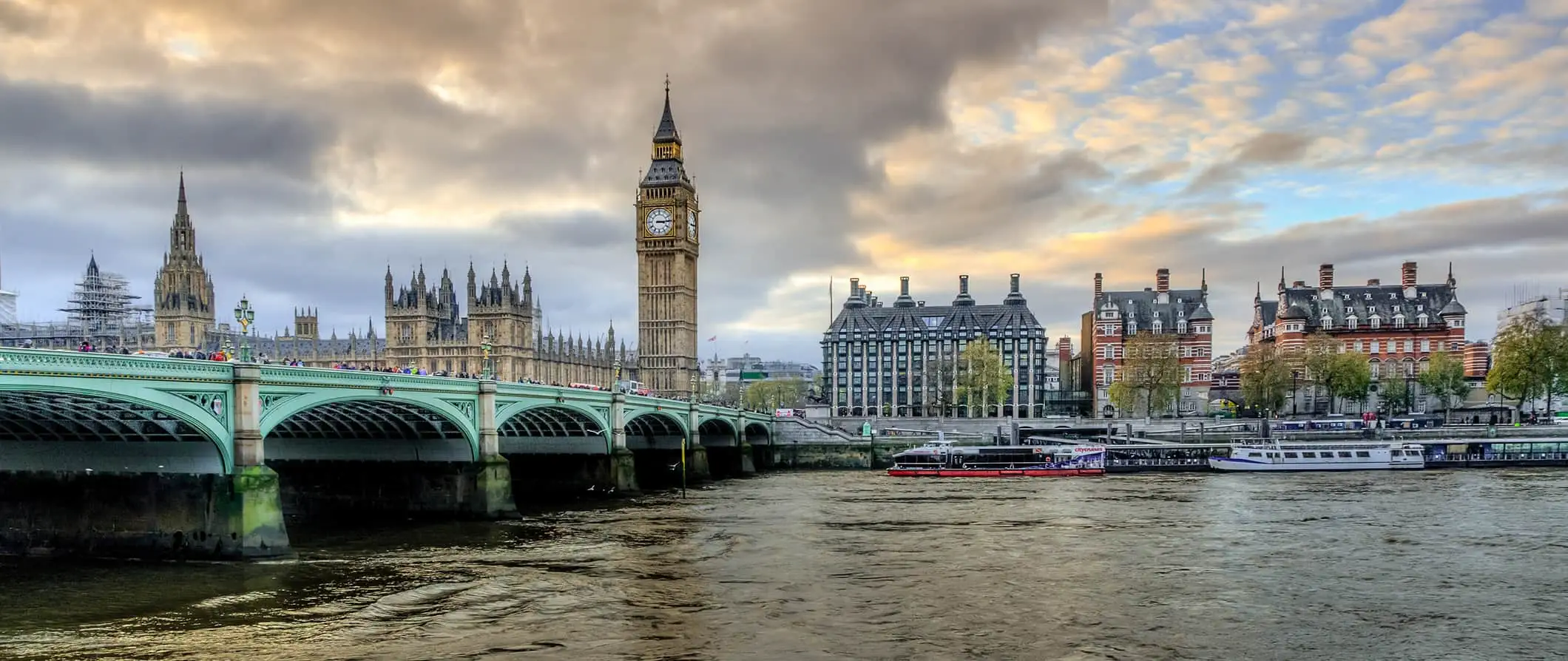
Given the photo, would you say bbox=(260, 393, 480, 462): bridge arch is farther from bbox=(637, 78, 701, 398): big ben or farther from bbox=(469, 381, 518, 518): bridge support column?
bbox=(637, 78, 701, 398): big ben

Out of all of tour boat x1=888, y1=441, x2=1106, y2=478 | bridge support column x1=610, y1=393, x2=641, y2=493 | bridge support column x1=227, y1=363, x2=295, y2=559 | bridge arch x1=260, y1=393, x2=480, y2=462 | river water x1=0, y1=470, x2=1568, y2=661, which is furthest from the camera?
tour boat x1=888, y1=441, x2=1106, y2=478

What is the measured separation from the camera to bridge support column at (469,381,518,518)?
4934 cm

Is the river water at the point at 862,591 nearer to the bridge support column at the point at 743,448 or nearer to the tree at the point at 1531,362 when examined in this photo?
the bridge support column at the point at 743,448

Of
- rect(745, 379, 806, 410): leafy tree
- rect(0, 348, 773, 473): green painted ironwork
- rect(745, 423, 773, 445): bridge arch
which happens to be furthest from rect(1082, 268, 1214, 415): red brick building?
rect(0, 348, 773, 473): green painted ironwork

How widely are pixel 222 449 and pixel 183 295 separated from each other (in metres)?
138

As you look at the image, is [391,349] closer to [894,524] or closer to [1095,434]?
[1095,434]

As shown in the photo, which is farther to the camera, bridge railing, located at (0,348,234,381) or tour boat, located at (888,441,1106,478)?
tour boat, located at (888,441,1106,478)

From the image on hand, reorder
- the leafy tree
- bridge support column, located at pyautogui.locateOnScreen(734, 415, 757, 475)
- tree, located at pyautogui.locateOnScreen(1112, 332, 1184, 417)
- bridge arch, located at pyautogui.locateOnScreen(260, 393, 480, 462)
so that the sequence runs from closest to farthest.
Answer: bridge arch, located at pyautogui.locateOnScreen(260, 393, 480, 462) → bridge support column, located at pyautogui.locateOnScreen(734, 415, 757, 475) → tree, located at pyautogui.locateOnScreen(1112, 332, 1184, 417) → the leafy tree

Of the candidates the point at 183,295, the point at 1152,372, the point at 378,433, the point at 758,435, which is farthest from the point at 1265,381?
the point at 183,295

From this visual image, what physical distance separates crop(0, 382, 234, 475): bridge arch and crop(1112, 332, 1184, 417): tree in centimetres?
8905

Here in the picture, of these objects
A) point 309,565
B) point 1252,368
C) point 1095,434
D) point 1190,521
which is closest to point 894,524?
point 1190,521

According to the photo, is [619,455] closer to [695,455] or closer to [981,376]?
[695,455]

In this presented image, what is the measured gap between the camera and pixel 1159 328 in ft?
426

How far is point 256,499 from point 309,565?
2.65 m
